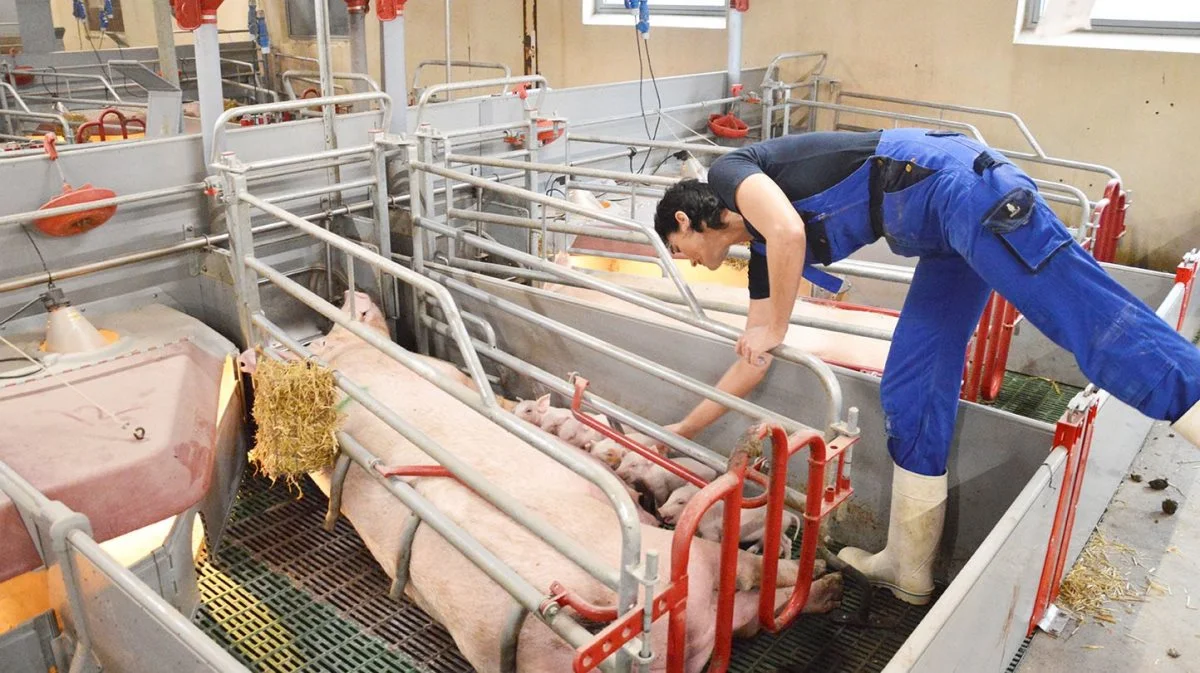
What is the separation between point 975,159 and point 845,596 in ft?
5.35

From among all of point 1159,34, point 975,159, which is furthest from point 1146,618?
point 1159,34

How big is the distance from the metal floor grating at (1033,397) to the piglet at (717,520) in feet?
7.04

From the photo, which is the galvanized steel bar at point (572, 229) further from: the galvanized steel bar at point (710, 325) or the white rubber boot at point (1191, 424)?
the white rubber boot at point (1191, 424)

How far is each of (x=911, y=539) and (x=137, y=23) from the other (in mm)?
13418

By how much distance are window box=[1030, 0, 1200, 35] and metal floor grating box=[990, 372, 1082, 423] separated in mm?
3425

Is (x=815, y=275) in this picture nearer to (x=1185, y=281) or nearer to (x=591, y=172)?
(x=591, y=172)

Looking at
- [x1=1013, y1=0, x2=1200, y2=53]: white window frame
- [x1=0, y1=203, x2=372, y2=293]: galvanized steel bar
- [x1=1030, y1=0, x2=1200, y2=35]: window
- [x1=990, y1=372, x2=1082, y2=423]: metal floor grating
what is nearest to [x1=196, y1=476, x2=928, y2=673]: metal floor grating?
[x1=0, y1=203, x2=372, y2=293]: galvanized steel bar

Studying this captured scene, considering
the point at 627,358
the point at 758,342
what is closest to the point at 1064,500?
the point at 758,342

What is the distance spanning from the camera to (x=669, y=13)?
32.5 ft

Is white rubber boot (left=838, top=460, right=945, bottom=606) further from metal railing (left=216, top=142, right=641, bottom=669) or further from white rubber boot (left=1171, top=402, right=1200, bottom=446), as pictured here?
metal railing (left=216, top=142, right=641, bottom=669)

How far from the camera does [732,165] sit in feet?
9.31

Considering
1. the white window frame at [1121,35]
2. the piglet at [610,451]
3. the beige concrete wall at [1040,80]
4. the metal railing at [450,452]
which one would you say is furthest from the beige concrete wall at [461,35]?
the piglet at [610,451]

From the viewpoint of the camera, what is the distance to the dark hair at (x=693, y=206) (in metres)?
2.85

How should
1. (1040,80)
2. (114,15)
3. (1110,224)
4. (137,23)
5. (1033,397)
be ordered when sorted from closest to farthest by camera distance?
(1033,397) < (1110,224) < (1040,80) < (114,15) < (137,23)
